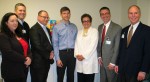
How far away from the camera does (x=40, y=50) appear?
124 inches

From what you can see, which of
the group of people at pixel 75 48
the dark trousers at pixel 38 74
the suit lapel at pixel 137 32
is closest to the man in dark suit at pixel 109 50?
the group of people at pixel 75 48

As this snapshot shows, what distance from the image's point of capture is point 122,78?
116 inches

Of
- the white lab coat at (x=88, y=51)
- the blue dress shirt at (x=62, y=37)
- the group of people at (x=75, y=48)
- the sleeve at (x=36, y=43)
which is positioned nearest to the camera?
the group of people at (x=75, y=48)

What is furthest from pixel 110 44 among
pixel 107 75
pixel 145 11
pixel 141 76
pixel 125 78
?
pixel 145 11

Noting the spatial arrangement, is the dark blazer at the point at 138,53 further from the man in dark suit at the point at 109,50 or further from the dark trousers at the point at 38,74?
the dark trousers at the point at 38,74

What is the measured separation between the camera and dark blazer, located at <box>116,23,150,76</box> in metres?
2.74

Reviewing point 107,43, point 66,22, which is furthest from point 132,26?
point 66,22

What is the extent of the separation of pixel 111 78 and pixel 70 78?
0.77m

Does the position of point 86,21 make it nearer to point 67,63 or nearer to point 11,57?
point 67,63

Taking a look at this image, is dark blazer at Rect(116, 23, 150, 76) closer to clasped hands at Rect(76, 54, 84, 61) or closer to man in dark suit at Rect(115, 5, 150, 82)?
man in dark suit at Rect(115, 5, 150, 82)

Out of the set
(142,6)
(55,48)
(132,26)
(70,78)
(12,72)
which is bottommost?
(70,78)

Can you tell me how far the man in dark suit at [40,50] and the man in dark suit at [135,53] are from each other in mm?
1167

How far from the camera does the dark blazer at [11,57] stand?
2535 mm

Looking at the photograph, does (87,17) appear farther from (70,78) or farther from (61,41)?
(70,78)
